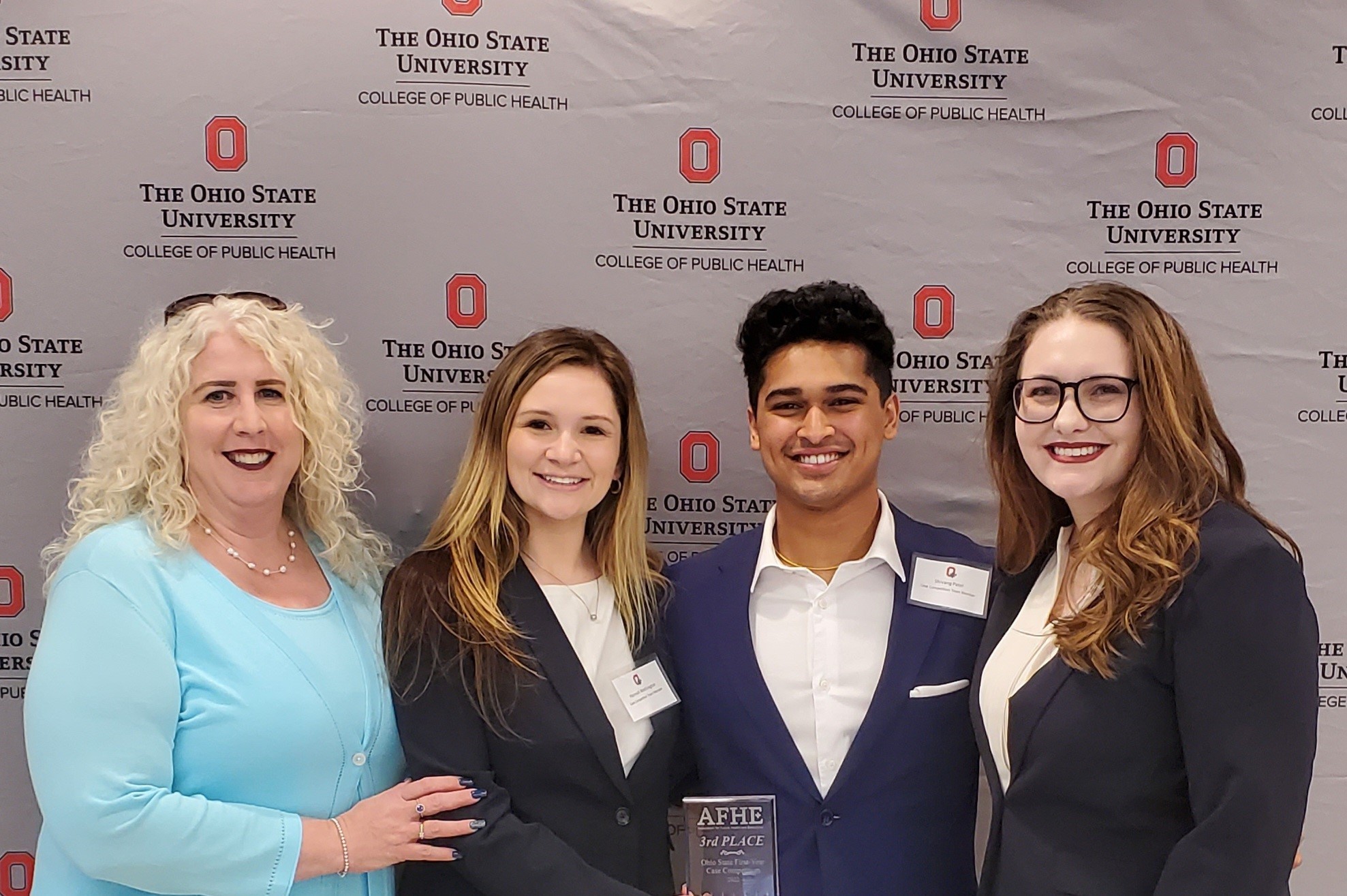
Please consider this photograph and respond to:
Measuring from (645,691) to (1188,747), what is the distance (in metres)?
1.06

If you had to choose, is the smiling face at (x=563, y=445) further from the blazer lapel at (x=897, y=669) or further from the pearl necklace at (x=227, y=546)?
the blazer lapel at (x=897, y=669)

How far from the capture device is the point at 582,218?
2.71 meters

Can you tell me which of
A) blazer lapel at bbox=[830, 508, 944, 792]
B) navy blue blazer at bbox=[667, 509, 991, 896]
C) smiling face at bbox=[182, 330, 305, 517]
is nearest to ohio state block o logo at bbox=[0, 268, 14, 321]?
smiling face at bbox=[182, 330, 305, 517]

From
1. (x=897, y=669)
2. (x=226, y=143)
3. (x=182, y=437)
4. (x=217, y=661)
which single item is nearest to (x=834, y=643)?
(x=897, y=669)

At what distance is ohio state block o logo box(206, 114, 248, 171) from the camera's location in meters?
2.65

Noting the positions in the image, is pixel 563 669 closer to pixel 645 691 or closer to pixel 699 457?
pixel 645 691

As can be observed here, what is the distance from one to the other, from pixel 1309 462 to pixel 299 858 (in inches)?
109

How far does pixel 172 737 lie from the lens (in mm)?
1910

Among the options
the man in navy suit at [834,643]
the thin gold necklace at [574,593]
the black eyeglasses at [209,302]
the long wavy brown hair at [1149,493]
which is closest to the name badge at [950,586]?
the man in navy suit at [834,643]

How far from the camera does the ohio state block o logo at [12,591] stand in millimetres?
2715

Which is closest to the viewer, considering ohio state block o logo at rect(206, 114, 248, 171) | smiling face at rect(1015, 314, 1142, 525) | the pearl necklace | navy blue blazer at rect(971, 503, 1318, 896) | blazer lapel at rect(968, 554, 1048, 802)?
navy blue blazer at rect(971, 503, 1318, 896)

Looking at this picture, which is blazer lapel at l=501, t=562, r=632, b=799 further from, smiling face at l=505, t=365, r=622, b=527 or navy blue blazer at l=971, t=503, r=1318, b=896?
navy blue blazer at l=971, t=503, r=1318, b=896

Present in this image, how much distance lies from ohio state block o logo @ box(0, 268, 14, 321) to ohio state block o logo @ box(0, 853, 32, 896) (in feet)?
4.88

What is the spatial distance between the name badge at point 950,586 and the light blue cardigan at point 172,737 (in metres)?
1.21
